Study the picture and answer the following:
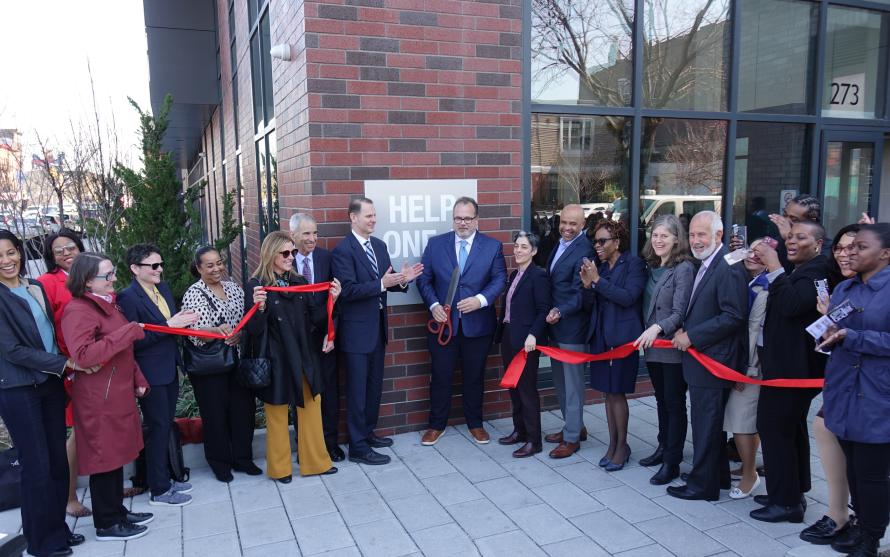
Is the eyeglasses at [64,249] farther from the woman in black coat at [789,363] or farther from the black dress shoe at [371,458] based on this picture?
the woman in black coat at [789,363]

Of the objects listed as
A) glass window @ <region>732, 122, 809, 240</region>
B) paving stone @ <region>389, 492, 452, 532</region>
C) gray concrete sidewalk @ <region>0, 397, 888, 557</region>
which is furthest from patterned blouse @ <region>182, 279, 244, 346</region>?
glass window @ <region>732, 122, 809, 240</region>

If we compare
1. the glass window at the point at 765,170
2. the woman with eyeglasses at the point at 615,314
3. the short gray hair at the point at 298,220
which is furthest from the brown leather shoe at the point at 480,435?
the glass window at the point at 765,170

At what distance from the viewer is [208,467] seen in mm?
4805

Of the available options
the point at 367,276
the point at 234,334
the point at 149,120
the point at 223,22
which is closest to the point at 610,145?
the point at 367,276

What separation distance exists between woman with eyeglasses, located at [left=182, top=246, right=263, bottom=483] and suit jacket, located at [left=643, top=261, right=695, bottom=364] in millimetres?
2952

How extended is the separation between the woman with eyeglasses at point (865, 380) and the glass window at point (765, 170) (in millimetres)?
3705

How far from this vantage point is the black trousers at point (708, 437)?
405 centimetres

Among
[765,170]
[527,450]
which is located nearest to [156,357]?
[527,450]

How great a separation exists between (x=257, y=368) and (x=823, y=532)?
3.66 m

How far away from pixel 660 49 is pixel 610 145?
44.5 inches

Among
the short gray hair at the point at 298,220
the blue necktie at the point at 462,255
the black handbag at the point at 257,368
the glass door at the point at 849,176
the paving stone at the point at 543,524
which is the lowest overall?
the paving stone at the point at 543,524

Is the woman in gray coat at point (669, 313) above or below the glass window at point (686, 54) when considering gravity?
below

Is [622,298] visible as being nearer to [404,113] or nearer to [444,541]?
[444,541]

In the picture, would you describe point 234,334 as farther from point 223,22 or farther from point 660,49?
point 223,22
